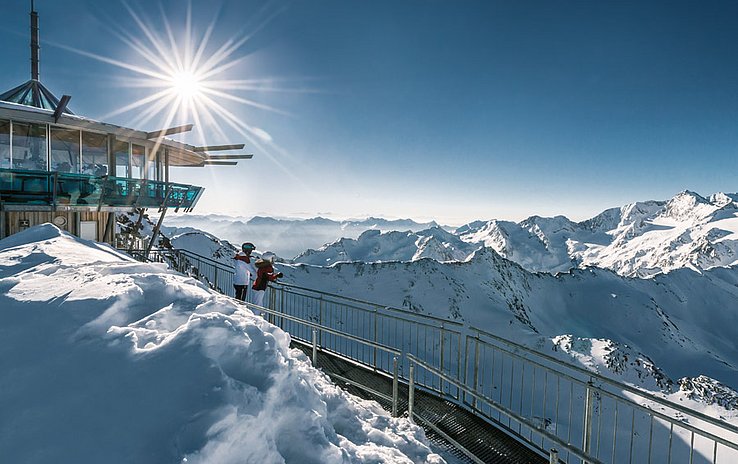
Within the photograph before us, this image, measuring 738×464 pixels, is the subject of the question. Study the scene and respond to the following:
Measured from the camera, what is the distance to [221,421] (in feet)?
10.5

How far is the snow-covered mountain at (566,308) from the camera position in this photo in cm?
2764

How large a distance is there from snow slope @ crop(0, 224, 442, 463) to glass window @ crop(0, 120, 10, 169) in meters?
9.56

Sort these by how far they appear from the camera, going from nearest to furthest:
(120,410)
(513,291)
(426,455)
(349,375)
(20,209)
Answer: (120,410) < (426,455) < (349,375) < (20,209) < (513,291)

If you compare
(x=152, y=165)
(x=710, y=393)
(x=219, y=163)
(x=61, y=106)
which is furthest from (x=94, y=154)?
(x=710, y=393)

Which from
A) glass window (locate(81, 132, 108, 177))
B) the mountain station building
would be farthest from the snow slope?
glass window (locate(81, 132, 108, 177))

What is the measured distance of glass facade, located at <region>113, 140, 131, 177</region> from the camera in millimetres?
14773

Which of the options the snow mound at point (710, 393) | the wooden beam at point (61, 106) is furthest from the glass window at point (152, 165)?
the snow mound at point (710, 393)

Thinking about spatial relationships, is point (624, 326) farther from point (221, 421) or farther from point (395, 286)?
point (221, 421)

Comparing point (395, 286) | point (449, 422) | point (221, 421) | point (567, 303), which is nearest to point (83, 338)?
point (221, 421)

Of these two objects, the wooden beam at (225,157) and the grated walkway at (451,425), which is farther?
the wooden beam at (225,157)

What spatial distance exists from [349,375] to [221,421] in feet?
14.5

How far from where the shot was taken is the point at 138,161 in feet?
52.3

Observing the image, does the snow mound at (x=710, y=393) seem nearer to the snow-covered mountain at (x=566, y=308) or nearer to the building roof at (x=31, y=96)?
the snow-covered mountain at (x=566, y=308)

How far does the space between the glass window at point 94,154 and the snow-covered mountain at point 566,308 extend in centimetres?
1871
